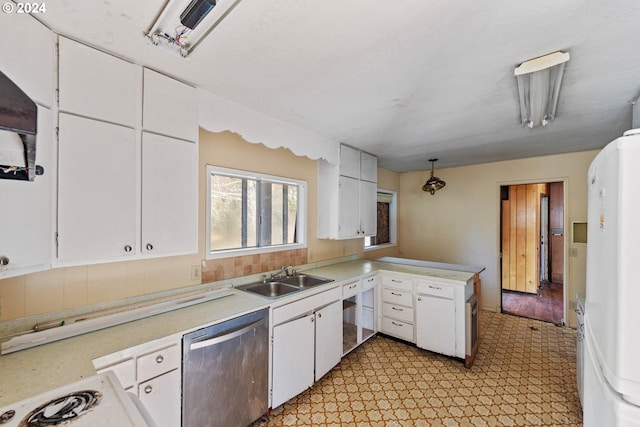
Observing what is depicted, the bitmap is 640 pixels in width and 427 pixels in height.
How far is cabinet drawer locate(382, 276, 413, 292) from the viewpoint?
300cm

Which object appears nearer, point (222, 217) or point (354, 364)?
point (222, 217)

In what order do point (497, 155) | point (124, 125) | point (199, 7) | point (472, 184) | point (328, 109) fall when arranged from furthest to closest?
1. point (472, 184)
2. point (497, 155)
3. point (328, 109)
4. point (124, 125)
5. point (199, 7)

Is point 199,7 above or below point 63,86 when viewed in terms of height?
above

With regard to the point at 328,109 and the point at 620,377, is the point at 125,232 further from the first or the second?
the point at 620,377

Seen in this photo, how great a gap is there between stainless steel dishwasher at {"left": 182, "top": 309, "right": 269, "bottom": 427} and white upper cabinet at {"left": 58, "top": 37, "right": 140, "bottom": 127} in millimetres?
1296

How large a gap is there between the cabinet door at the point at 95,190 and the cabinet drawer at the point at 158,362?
1.88 feet

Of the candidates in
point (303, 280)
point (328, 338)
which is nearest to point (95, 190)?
point (303, 280)

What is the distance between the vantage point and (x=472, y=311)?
2.73 meters

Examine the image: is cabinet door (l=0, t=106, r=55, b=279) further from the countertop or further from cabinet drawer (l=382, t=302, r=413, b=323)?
cabinet drawer (l=382, t=302, r=413, b=323)

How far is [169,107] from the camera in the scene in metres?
1.65

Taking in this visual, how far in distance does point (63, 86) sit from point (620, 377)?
2495 mm

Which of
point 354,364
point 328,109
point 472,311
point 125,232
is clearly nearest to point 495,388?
point 472,311

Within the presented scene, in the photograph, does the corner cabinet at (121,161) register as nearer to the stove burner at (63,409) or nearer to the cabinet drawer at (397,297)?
the stove burner at (63,409)

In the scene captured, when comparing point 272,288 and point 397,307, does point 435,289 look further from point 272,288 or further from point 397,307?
point 272,288
